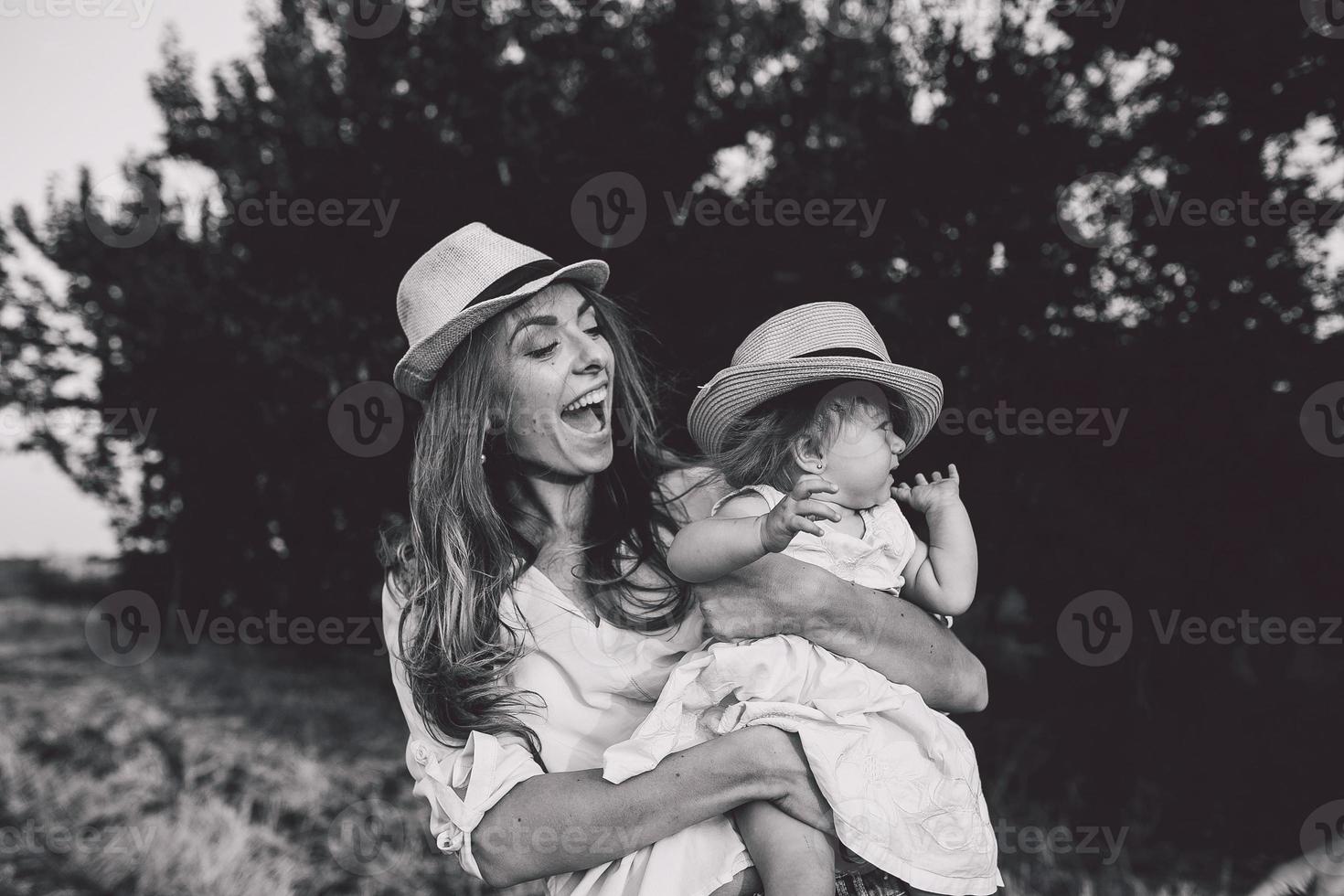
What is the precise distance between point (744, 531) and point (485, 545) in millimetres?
867

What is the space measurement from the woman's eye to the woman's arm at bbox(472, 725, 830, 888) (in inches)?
43.9

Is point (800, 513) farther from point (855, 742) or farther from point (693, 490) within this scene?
point (693, 490)

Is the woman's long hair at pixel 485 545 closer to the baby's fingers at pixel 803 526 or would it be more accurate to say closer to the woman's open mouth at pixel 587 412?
the woman's open mouth at pixel 587 412

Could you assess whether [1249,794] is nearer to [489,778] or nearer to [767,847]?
[767,847]

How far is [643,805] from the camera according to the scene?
6.52 ft

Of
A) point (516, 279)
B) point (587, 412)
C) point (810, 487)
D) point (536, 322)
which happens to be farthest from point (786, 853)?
point (516, 279)

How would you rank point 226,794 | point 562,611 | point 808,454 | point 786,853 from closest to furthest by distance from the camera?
1. point 786,853
2. point 808,454
3. point 562,611
4. point 226,794

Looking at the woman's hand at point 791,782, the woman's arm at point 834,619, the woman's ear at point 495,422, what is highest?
the woman's ear at point 495,422

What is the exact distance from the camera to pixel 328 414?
18.6 feet

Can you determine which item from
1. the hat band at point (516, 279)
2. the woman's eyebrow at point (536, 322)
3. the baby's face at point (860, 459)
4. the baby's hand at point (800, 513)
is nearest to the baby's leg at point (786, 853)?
the baby's hand at point (800, 513)

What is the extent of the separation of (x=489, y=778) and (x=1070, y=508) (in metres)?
2.65

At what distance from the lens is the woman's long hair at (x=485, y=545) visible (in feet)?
7.39

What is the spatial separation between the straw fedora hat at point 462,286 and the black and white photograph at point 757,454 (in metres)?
0.02

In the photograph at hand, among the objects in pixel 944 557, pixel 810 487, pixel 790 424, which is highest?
pixel 790 424
